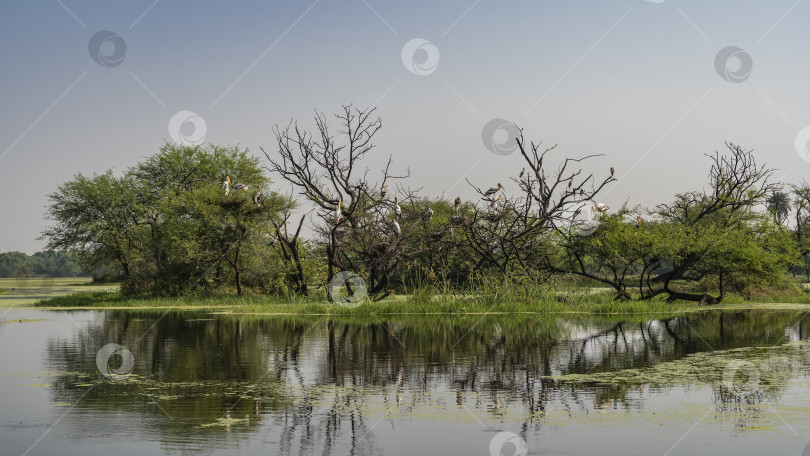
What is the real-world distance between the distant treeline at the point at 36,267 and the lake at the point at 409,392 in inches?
4974

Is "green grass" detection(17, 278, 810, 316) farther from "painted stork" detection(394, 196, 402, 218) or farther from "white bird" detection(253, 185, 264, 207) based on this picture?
"white bird" detection(253, 185, 264, 207)

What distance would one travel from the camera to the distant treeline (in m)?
135

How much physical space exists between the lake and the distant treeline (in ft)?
415

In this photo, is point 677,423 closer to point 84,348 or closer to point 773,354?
point 773,354

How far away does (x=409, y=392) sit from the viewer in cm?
1175

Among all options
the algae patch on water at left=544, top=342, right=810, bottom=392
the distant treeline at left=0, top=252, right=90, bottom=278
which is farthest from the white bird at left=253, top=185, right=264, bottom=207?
the distant treeline at left=0, top=252, right=90, bottom=278

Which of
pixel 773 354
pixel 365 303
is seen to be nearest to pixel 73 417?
pixel 773 354

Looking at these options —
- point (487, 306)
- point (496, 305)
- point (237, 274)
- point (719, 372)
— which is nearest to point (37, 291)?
point (237, 274)

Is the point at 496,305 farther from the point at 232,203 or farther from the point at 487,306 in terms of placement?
the point at 232,203

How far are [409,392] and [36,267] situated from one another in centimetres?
15353

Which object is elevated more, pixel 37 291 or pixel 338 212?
pixel 338 212

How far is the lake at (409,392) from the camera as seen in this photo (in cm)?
865

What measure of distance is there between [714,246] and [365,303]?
573 inches

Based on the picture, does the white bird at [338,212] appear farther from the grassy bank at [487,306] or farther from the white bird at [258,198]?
the white bird at [258,198]
